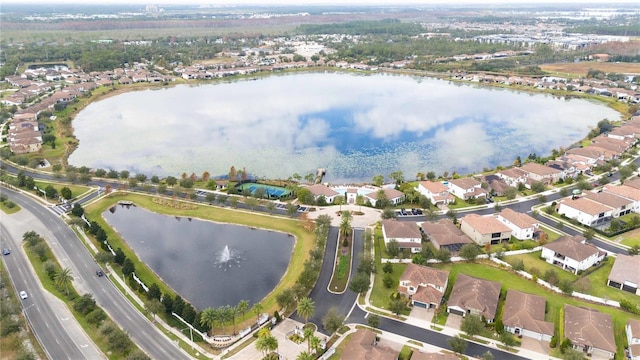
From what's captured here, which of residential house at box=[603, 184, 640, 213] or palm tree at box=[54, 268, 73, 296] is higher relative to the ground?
palm tree at box=[54, 268, 73, 296]

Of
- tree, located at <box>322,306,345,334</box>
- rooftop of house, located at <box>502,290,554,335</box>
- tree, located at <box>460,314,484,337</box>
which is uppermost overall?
tree, located at <box>322,306,345,334</box>

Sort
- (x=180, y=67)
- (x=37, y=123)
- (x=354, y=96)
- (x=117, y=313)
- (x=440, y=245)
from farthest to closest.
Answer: (x=180, y=67)
(x=354, y=96)
(x=37, y=123)
(x=440, y=245)
(x=117, y=313)

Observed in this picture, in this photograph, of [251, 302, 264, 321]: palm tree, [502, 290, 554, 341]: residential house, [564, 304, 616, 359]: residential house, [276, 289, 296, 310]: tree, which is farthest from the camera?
[276, 289, 296, 310]: tree

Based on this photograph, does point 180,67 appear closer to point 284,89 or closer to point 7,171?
point 284,89

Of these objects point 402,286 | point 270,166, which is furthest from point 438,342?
point 270,166

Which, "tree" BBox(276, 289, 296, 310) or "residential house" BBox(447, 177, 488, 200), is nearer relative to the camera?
"tree" BBox(276, 289, 296, 310)

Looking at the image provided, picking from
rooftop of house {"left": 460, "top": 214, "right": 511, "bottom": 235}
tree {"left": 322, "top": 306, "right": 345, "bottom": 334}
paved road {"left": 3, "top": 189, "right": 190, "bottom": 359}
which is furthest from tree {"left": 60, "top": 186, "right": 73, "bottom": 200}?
rooftop of house {"left": 460, "top": 214, "right": 511, "bottom": 235}

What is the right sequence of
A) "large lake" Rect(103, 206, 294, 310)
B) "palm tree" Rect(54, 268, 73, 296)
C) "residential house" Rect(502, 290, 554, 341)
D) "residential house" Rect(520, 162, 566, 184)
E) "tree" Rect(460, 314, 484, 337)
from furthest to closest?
1. "residential house" Rect(520, 162, 566, 184)
2. "large lake" Rect(103, 206, 294, 310)
3. "palm tree" Rect(54, 268, 73, 296)
4. "residential house" Rect(502, 290, 554, 341)
5. "tree" Rect(460, 314, 484, 337)

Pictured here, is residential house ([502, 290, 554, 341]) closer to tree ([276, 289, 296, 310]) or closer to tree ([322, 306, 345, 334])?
tree ([322, 306, 345, 334])
